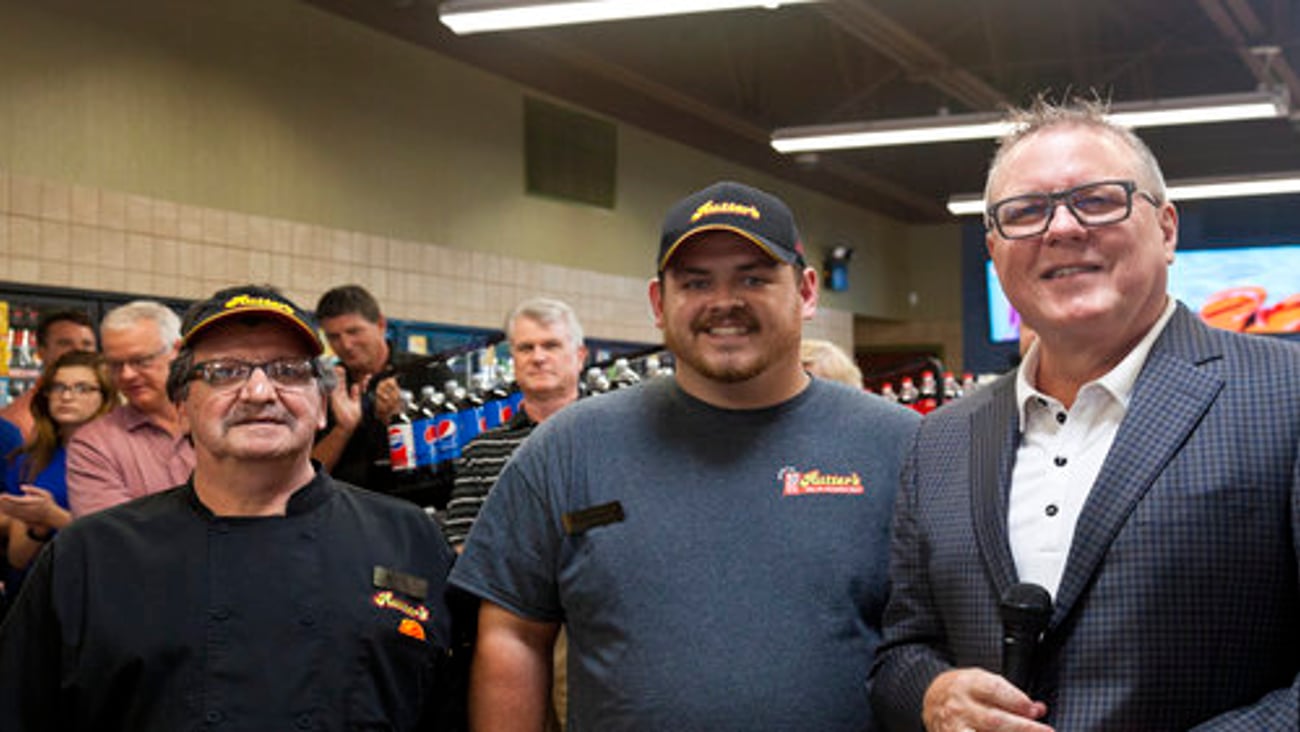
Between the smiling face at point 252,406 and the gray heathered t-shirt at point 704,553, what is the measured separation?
1.21ft

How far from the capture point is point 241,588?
91.5 inches

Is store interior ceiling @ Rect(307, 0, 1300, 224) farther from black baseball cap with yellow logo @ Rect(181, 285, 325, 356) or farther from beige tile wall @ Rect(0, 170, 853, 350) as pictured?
black baseball cap with yellow logo @ Rect(181, 285, 325, 356)

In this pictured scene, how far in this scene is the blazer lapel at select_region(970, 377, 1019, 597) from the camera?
6.31 ft

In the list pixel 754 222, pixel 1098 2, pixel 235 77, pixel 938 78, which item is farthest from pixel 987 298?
pixel 754 222

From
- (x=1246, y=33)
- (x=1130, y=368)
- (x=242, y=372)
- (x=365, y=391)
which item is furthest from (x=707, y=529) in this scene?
(x=1246, y=33)

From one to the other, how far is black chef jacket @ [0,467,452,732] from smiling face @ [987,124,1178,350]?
A: 3.88ft

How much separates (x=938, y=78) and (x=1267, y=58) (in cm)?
246

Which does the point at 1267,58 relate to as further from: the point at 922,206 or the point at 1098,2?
the point at 922,206

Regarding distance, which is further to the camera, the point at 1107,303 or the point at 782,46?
the point at 782,46

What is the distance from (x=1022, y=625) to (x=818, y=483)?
0.65m

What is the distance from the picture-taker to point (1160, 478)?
179cm

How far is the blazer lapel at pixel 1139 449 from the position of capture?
180cm

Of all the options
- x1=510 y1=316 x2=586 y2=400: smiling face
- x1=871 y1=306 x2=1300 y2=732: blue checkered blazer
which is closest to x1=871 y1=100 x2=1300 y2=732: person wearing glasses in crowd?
x1=871 y1=306 x2=1300 y2=732: blue checkered blazer

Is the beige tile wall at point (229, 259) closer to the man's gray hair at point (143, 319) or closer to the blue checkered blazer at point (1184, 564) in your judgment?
the man's gray hair at point (143, 319)
